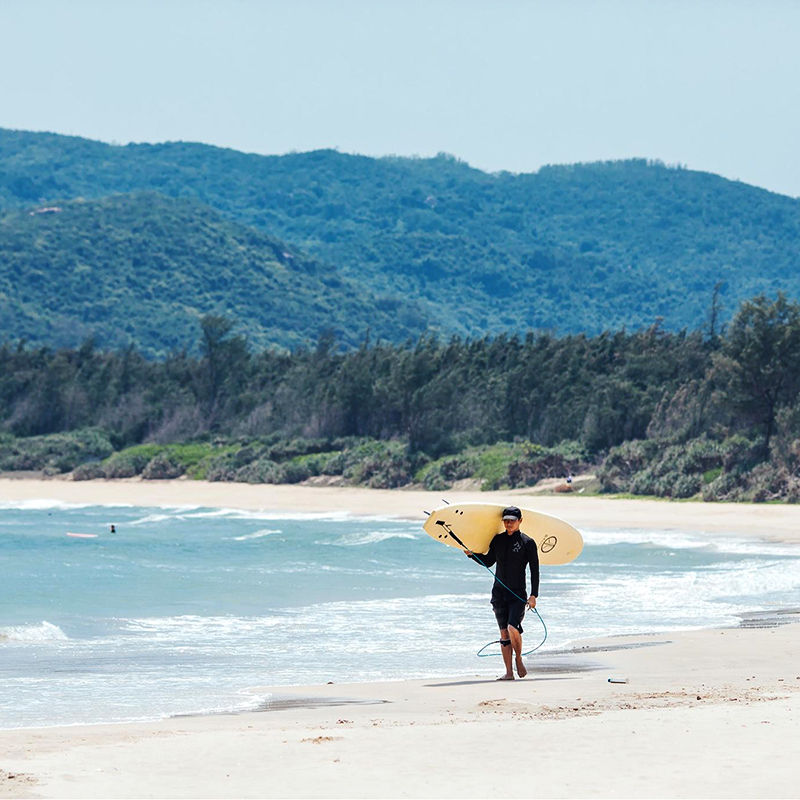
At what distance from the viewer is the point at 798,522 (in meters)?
27.6

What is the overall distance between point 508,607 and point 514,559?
0.37 m

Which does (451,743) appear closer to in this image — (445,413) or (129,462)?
(445,413)

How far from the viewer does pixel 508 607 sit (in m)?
10.7

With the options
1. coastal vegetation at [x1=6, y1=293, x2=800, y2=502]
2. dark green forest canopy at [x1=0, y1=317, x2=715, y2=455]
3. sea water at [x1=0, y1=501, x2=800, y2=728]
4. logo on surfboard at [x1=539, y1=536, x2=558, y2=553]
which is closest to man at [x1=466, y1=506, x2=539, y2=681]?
sea water at [x1=0, y1=501, x2=800, y2=728]

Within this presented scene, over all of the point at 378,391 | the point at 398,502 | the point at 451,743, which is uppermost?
the point at 378,391

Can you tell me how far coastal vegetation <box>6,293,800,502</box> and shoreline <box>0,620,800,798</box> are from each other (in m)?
23.0

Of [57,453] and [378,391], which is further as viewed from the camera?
[57,453]

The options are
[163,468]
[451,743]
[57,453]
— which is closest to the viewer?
[451,743]

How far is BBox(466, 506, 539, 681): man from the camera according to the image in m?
10.7

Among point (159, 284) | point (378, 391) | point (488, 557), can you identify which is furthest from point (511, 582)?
point (159, 284)

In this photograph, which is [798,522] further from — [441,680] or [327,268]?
[327,268]

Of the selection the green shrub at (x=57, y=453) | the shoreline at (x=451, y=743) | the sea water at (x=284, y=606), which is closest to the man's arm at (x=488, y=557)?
the shoreline at (x=451, y=743)

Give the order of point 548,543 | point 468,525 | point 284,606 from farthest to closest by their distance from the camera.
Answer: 1. point 284,606
2. point 548,543
3. point 468,525

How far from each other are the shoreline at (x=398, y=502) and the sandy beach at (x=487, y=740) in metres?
9.06
